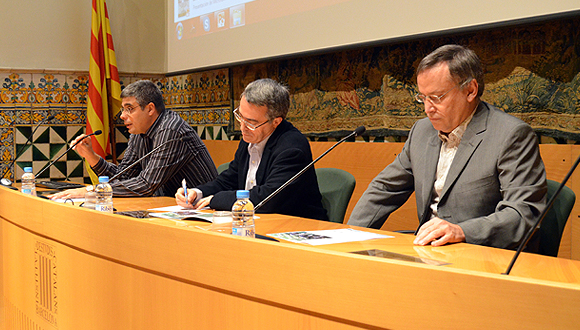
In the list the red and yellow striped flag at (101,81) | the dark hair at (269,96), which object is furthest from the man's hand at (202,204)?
the red and yellow striped flag at (101,81)

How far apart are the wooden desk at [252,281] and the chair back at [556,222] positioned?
42cm

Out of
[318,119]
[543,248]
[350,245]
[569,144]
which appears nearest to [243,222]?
[350,245]

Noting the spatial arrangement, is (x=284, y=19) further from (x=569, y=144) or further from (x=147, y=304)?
(x=147, y=304)

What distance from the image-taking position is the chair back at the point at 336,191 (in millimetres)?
2311

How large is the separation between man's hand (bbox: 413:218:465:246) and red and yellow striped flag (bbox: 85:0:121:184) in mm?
3516

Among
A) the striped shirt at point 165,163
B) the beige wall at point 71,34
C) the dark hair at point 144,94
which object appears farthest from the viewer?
the beige wall at point 71,34

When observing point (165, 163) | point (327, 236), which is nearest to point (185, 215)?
point (327, 236)

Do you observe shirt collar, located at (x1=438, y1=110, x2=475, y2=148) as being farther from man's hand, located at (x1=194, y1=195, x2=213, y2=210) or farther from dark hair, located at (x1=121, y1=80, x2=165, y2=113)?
dark hair, located at (x1=121, y1=80, x2=165, y2=113)

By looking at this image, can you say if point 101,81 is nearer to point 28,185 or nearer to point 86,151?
point 86,151

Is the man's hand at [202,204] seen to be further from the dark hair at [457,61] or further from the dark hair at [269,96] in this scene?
the dark hair at [457,61]

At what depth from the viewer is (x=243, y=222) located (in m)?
1.51

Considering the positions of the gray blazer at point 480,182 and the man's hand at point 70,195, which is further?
the man's hand at point 70,195

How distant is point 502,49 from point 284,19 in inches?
55.2

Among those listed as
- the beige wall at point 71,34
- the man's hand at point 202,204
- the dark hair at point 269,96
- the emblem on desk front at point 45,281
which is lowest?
the emblem on desk front at point 45,281
